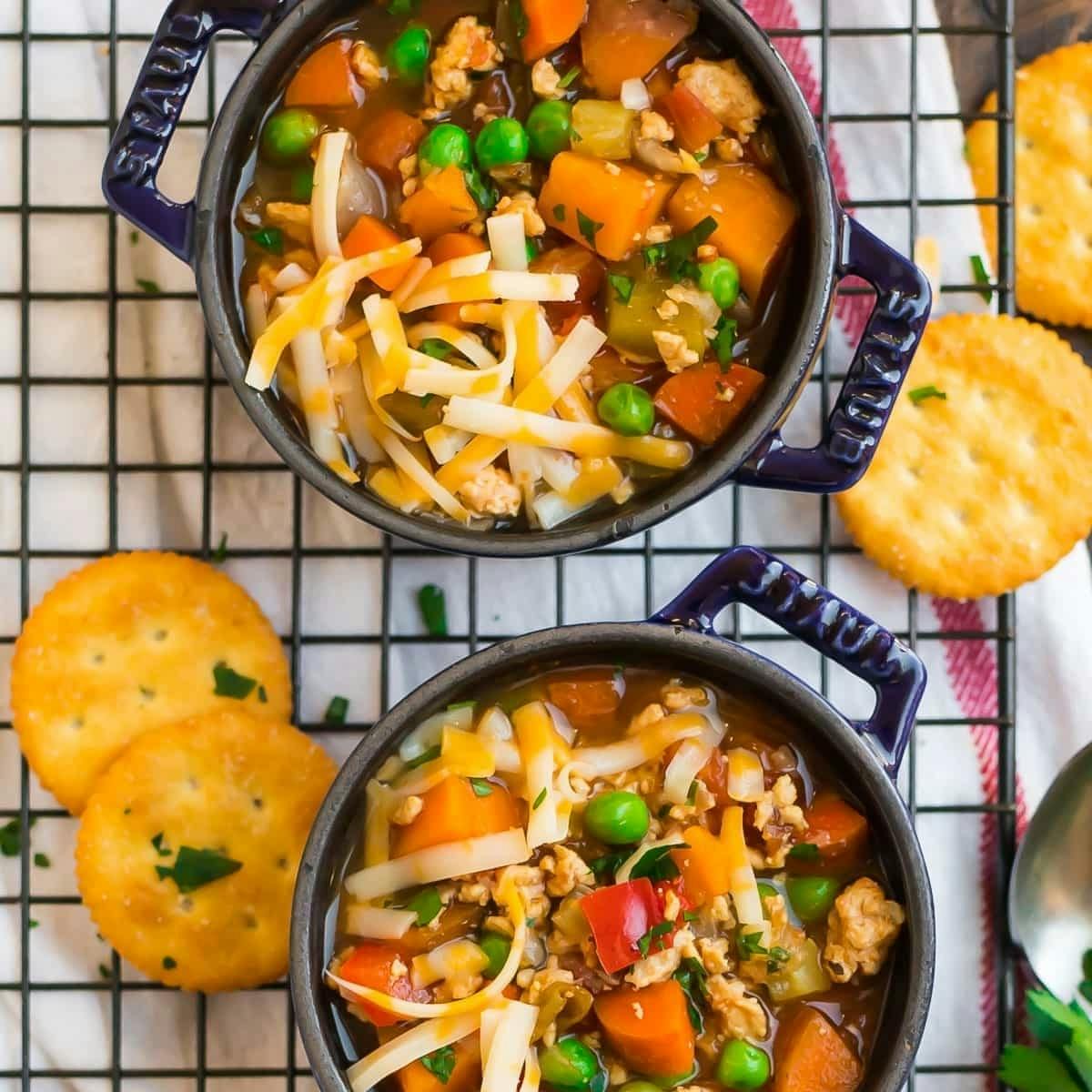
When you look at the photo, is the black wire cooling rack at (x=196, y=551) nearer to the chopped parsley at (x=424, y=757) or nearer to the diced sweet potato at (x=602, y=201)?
the chopped parsley at (x=424, y=757)

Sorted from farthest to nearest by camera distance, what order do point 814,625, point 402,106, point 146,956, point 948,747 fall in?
1. point 948,747
2. point 146,956
3. point 402,106
4. point 814,625

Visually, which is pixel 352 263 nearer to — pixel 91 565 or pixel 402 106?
pixel 402 106

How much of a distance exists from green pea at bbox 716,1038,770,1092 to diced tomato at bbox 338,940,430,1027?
515 mm

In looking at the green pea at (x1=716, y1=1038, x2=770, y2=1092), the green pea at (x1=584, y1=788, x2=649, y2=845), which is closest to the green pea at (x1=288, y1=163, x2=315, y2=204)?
the green pea at (x1=584, y1=788, x2=649, y2=845)

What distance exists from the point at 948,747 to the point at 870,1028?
0.76m

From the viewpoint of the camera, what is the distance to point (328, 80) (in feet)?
7.75

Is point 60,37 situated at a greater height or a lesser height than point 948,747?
greater

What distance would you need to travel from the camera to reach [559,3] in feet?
7.56

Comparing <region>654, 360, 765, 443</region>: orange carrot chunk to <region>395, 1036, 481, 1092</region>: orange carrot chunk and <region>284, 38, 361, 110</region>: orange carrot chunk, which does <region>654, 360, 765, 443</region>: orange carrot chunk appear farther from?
<region>395, 1036, 481, 1092</region>: orange carrot chunk

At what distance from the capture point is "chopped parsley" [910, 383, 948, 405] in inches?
113

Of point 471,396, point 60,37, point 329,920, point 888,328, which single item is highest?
point 60,37

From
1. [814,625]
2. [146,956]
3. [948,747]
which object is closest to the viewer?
[814,625]

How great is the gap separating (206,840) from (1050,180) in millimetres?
2374

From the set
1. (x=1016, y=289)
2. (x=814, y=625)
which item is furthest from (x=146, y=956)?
(x=1016, y=289)
